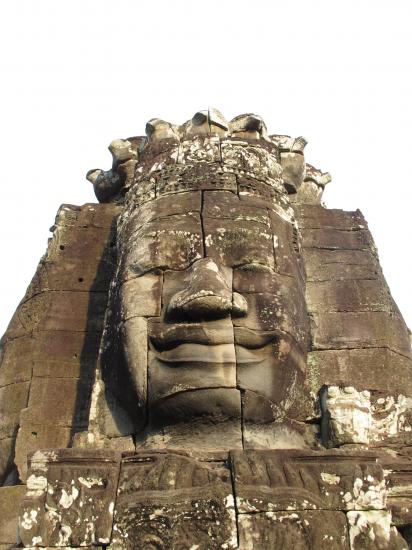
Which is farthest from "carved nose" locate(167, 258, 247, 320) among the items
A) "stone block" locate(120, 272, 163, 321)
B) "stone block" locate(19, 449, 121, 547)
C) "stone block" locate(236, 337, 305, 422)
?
"stone block" locate(19, 449, 121, 547)

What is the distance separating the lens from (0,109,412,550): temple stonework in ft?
13.3

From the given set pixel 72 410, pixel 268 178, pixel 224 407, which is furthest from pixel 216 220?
pixel 72 410

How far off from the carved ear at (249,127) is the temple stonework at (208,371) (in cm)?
2

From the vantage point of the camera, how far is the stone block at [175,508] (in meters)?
3.90

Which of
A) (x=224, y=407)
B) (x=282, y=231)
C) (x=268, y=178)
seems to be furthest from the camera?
(x=268, y=178)

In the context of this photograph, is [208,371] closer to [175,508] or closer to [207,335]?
[207,335]

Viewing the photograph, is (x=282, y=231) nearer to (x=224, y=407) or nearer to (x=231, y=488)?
(x=224, y=407)

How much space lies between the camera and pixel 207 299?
5.23 meters

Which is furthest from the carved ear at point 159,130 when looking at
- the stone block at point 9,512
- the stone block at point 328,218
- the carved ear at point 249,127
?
the stone block at point 9,512

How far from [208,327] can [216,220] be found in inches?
50.0

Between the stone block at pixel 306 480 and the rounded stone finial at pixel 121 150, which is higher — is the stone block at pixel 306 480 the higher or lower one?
the lower one

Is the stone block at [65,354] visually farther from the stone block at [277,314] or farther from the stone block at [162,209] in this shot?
the stone block at [277,314]

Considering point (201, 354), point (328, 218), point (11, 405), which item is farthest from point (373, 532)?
point (328, 218)

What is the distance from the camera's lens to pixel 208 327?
5250mm
